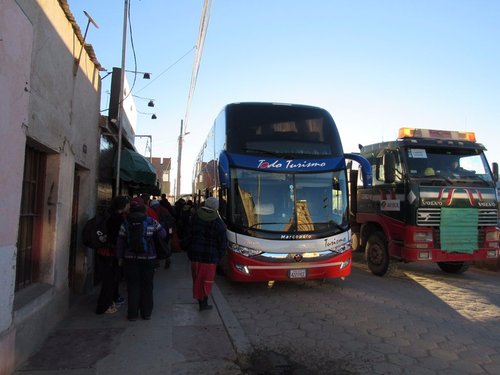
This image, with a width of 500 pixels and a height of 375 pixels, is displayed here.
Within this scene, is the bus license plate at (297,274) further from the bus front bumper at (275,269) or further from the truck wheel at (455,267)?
the truck wheel at (455,267)

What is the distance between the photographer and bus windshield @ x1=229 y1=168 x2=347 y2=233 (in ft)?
26.1

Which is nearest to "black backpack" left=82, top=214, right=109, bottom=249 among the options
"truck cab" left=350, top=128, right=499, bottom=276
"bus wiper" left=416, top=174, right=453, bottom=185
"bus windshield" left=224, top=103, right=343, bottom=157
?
"bus windshield" left=224, top=103, right=343, bottom=157

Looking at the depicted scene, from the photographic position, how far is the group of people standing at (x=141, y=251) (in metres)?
6.08

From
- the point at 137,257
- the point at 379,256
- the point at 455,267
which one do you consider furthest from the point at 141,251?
the point at 455,267

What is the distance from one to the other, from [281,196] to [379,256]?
3406 millimetres

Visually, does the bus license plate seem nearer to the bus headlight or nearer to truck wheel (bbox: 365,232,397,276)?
the bus headlight

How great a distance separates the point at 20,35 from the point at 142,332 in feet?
12.1

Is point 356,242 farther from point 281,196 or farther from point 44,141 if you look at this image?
point 44,141

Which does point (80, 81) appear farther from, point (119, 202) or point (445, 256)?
point (445, 256)

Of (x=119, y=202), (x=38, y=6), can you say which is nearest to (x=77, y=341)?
(x=119, y=202)

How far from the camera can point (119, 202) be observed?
6445 millimetres

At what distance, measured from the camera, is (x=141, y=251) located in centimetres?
606

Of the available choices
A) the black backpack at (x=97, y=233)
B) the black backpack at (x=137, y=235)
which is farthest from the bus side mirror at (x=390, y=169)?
the black backpack at (x=97, y=233)

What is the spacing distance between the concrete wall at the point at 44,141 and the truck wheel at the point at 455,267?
8353 mm
